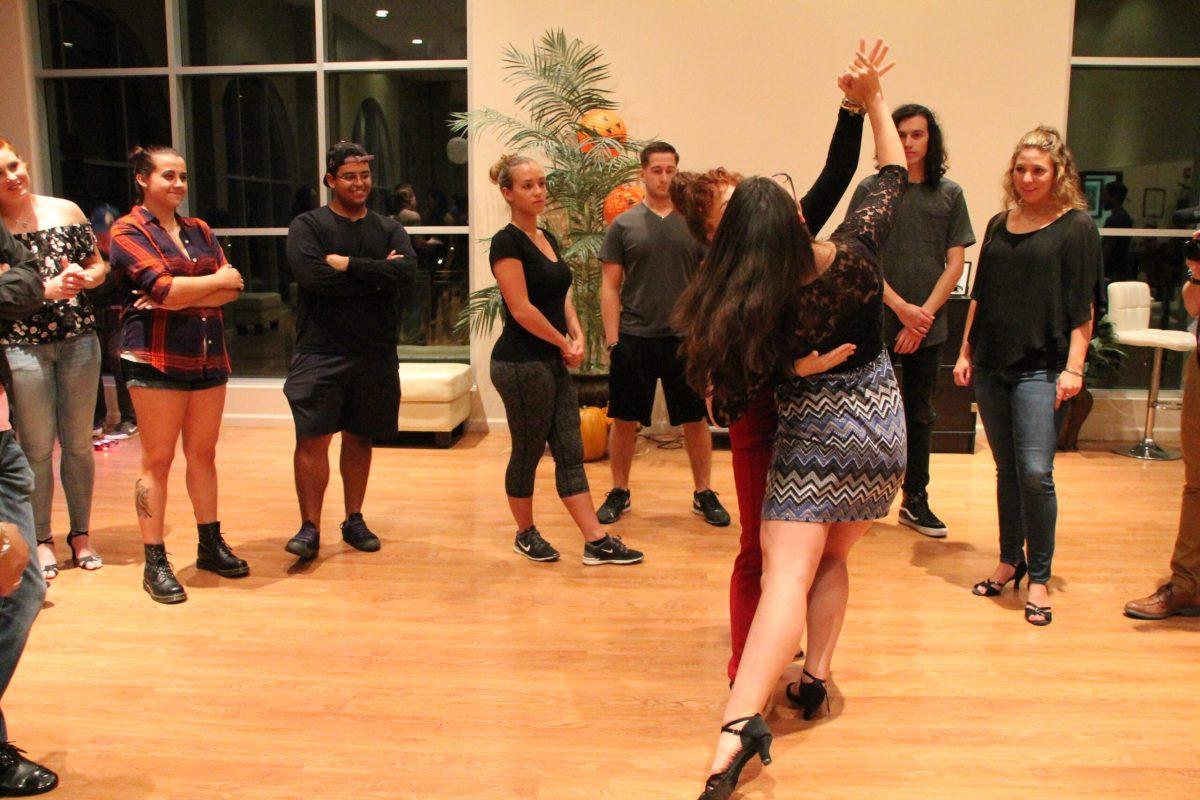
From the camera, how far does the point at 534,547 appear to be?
411 cm

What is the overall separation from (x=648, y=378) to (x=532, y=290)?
910 millimetres

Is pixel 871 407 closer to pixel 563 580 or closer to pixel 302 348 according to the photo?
pixel 563 580

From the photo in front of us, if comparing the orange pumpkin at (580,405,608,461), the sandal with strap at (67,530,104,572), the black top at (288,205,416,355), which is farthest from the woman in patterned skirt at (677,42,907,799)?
the orange pumpkin at (580,405,608,461)

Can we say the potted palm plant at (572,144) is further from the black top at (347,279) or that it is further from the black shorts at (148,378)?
the black shorts at (148,378)

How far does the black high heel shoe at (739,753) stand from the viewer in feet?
7.29

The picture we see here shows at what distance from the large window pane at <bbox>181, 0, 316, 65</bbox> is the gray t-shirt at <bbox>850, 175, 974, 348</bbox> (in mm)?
4815

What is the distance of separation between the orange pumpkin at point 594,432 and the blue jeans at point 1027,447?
2771mm

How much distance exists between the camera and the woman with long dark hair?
351cm

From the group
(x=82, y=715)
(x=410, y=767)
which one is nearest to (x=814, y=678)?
(x=410, y=767)

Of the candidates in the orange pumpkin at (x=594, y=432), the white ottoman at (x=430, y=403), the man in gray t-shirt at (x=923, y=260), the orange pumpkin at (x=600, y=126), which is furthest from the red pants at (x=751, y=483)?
the orange pumpkin at (x=600, y=126)

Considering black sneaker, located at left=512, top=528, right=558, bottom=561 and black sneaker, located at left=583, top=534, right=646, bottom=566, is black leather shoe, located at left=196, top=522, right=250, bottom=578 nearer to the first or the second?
black sneaker, located at left=512, top=528, right=558, bottom=561

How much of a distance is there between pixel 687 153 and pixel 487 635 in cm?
420

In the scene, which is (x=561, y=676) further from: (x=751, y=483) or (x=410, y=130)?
(x=410, y=130)

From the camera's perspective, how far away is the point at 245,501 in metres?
5.03
